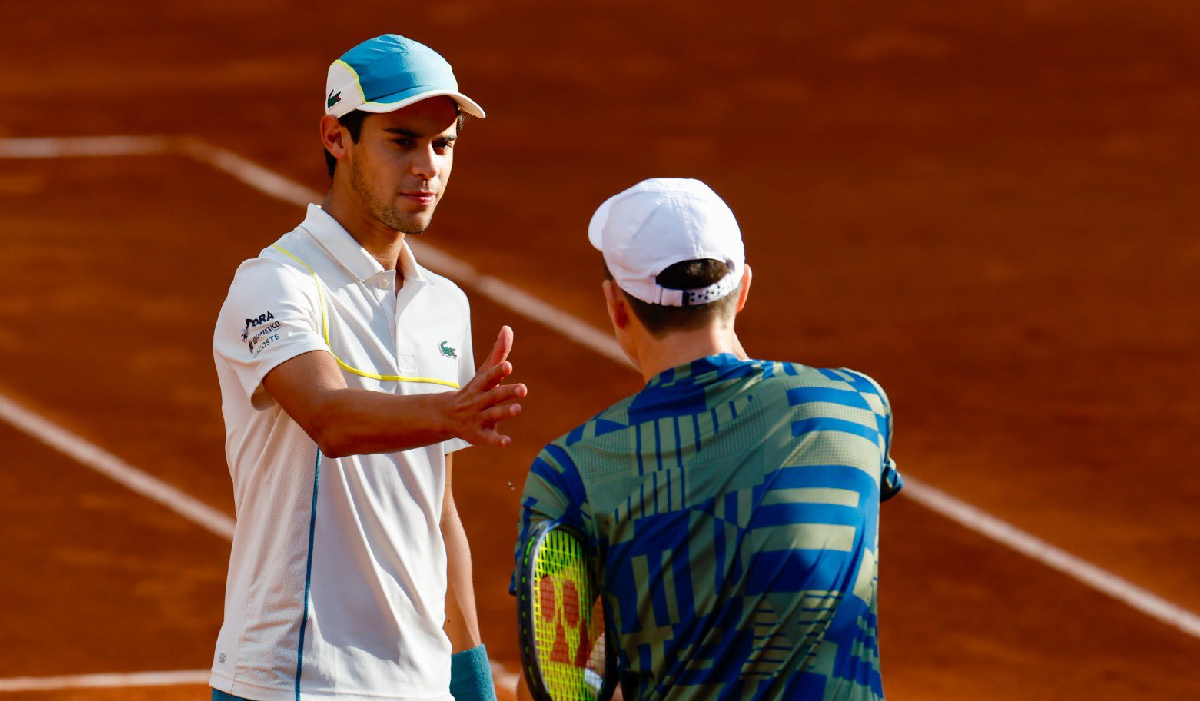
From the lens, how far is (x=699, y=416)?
10.5 ft

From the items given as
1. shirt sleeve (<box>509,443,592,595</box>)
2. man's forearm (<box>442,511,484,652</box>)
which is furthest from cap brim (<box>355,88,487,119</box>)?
shirt sleeve (<box>509,443,592,595</box>)

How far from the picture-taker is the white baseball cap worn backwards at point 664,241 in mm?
3238

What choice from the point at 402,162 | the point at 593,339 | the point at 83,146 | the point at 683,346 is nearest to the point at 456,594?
the point at 402,162

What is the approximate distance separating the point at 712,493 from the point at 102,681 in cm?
547

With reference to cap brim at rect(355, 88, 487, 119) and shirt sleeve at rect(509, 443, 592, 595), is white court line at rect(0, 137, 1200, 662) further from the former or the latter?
shirt sleeve at rect(509, 443, 592, 595)

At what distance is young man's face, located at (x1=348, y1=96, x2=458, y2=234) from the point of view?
14.4ft

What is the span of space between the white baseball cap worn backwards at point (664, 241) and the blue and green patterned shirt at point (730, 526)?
147mm

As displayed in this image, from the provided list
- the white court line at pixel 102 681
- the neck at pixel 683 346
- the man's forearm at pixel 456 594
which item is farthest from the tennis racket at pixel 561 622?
the white court line at pixel 102 681

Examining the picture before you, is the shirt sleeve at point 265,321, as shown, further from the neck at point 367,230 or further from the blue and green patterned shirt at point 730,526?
the blue and green patterned shirt at point 730,526

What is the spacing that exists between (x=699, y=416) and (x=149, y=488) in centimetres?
729

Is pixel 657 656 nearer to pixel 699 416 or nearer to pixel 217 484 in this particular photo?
pixel 699 416

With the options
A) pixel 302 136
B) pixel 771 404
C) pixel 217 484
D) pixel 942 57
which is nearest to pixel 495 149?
pixel 302 136

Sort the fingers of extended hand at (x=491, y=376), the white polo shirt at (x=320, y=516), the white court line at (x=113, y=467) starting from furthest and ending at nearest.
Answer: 1. the white court line at (x=113, y=467)
2. the white polo shirt at (x=320, y=516)
3. the fingers of extended hand at (x=491, y=376)

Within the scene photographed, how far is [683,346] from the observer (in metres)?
3.27
